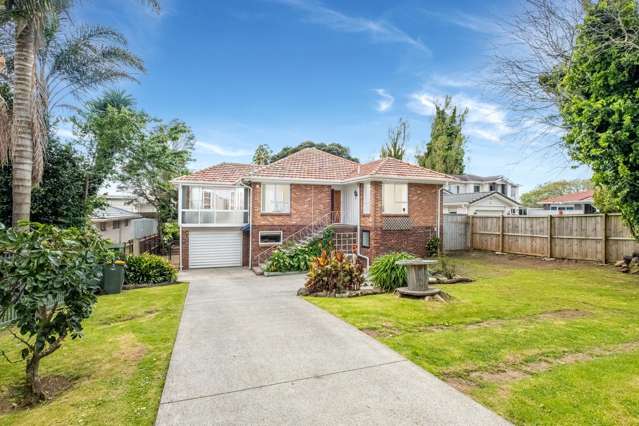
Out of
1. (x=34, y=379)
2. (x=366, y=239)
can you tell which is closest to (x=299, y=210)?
(x=366, y=239)

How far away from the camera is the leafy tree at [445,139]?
37094 millimetres

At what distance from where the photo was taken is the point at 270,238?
1705 centimetres

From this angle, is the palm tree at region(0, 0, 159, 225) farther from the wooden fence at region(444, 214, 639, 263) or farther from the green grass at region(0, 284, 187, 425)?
the wooden fence at region(444, 214, 639, 263)

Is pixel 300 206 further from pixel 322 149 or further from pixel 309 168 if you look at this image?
pixel 322 149

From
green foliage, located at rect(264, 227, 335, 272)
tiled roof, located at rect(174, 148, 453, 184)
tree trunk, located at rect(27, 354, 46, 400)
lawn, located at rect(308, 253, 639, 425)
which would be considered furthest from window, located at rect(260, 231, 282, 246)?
tree trunk, located at rect(27, 354, 46, 400)

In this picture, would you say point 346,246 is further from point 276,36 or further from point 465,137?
point 465,137

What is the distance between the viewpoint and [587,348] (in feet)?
17.1

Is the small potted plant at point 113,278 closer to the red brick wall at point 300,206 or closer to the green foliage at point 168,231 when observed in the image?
the red brick wall at point 300,206

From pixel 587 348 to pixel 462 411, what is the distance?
330 centimetres

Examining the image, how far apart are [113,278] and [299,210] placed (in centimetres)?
900

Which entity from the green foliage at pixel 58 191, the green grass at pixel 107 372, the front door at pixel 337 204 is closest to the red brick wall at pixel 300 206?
the front door at pixel 337 204

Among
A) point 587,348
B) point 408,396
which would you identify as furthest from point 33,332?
point 587,348

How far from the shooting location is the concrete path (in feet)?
11.1

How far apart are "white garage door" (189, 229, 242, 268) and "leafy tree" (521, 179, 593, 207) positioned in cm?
5008
